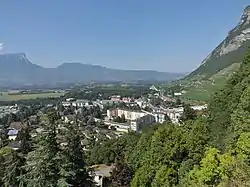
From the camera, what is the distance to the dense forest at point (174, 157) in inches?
526

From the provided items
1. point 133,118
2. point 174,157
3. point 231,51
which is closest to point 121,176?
point 174,157

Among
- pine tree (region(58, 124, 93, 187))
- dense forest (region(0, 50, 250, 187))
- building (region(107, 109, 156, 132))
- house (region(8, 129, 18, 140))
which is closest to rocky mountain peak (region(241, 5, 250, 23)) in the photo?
building (region(107, 109, 156, 132))

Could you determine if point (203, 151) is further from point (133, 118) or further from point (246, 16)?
point (246, 16)

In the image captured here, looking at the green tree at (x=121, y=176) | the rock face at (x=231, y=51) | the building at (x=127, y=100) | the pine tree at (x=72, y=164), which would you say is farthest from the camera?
the rock face at (x=231, y=51)

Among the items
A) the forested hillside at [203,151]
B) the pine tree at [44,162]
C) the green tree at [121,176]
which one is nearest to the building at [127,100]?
the forested hillside at [203,151]

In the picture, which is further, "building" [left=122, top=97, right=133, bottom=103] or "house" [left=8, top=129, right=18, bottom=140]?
"building" [left=122, top=97, right=133, bottom=103]

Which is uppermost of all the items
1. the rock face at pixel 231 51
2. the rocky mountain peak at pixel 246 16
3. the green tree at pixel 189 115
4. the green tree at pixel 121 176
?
the rocky mountain peak at pixel 246 16

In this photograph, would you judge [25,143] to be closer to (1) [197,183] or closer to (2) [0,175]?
(2) [0,175]

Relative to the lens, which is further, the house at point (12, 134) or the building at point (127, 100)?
the building at point (127, 100)

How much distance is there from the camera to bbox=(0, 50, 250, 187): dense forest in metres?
13.4

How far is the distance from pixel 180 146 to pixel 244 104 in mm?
3882

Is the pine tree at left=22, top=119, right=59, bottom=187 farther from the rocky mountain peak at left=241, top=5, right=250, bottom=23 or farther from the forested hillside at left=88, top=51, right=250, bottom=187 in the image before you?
the rocky mountain peak at left=241, top=5, right=250, bottom=23

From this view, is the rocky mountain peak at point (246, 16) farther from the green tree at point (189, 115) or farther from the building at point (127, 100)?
the green tree at point (189, 115)

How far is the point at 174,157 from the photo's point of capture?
63.1 ft
